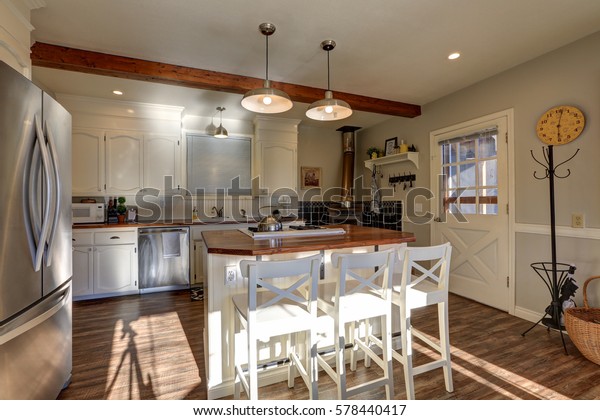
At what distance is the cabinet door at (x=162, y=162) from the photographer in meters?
3.93

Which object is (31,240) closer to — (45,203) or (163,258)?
(45,203)

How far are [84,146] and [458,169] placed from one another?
15.1 feet

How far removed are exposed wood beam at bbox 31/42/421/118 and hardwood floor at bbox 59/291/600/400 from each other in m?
2.31

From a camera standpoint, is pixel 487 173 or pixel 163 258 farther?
pixel 163 258

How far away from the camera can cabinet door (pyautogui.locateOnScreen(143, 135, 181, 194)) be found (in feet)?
12.9

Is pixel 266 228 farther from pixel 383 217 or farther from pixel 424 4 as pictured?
pixel 383 217

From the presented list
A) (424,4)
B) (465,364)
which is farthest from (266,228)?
(424,4)

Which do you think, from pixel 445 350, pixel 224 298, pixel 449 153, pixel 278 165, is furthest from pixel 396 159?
pixel 224 298

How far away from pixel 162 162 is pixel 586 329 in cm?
460

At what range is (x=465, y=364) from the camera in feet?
6.70

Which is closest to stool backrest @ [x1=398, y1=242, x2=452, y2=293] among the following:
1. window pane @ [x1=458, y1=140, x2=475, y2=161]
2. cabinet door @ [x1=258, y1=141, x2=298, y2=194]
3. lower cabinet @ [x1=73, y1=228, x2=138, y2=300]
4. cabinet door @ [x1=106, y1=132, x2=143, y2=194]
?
window pane @ [x1=458, y1=140, x2=475, y2=161]

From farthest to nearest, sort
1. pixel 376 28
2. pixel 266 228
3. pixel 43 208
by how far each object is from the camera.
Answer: pixel 266 228 → pixel 376 28 → pixel 43 208

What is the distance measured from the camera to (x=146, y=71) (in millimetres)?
2639

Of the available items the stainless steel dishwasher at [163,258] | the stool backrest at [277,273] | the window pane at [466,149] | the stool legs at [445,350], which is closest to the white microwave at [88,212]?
the stainless steel dishwasher at [163,258]
